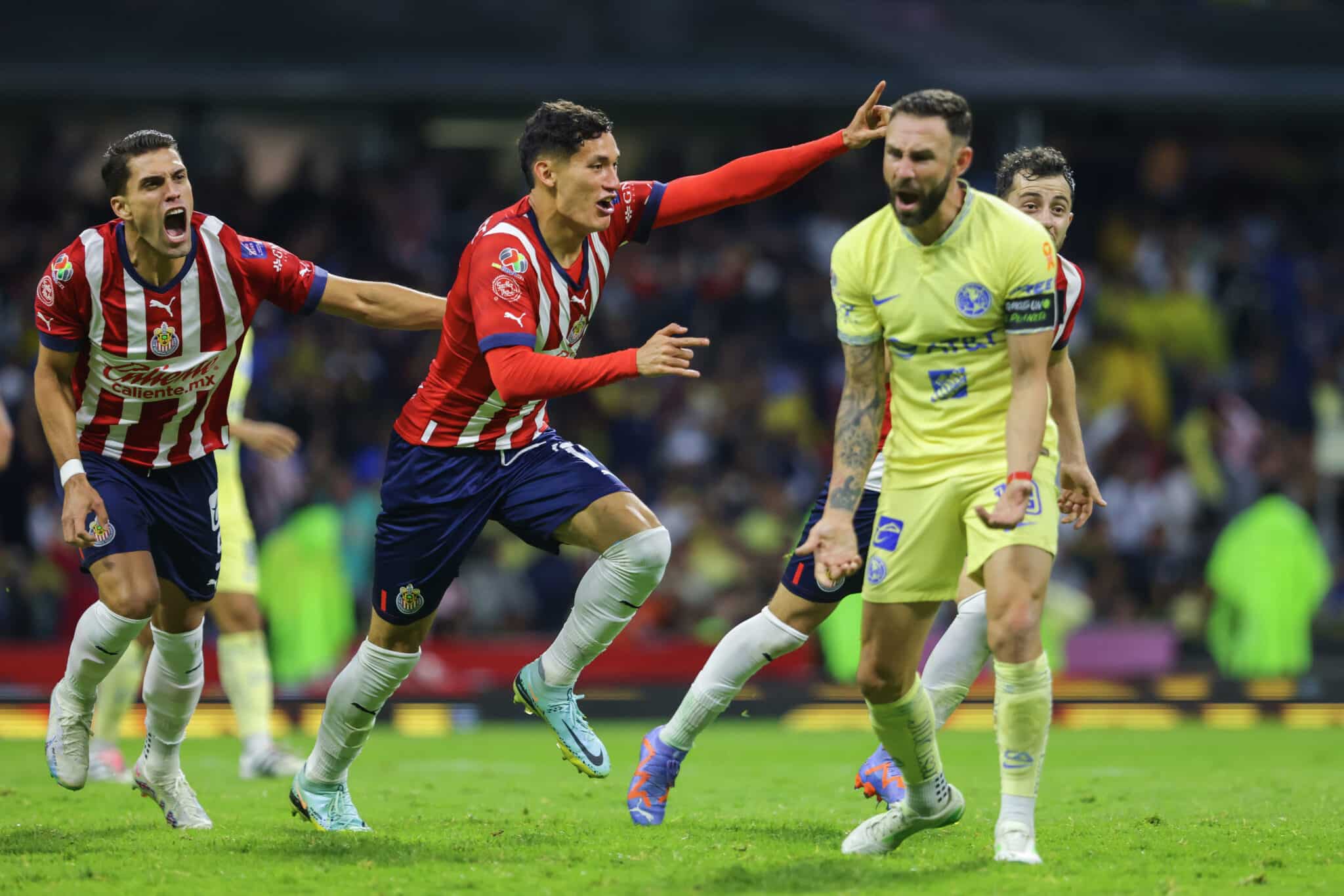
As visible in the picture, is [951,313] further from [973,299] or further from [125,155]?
[125,155]

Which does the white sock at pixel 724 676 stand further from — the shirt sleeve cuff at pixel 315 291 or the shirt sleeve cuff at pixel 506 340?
the shirt sleeve cuff at pixel 315 291

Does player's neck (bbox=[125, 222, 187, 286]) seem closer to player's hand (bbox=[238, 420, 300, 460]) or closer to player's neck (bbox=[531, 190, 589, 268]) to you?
player's neck (bbox=[531, 190, 589, 268])

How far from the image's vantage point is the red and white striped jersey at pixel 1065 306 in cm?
629

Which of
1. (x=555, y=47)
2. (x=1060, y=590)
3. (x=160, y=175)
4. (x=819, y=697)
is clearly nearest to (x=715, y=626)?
(x=819, y=697)

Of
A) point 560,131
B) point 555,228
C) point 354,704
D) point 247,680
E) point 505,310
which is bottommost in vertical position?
point 247,680

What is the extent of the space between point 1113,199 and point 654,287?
5.66 metres

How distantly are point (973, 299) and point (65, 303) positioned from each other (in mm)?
3617

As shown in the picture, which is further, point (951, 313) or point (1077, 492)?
point (1077, 492)

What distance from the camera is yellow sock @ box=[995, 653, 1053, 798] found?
5855mm

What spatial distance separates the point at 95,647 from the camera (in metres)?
7.04

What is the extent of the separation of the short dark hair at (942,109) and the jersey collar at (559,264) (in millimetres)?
1705

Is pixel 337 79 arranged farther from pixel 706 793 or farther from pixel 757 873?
pixel 757 873

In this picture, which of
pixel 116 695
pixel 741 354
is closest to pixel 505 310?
pixel 116 695

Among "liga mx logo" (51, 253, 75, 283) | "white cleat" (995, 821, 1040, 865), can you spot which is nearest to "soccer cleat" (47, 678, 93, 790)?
"liga mx logo" (51, 253, 75, 283)
